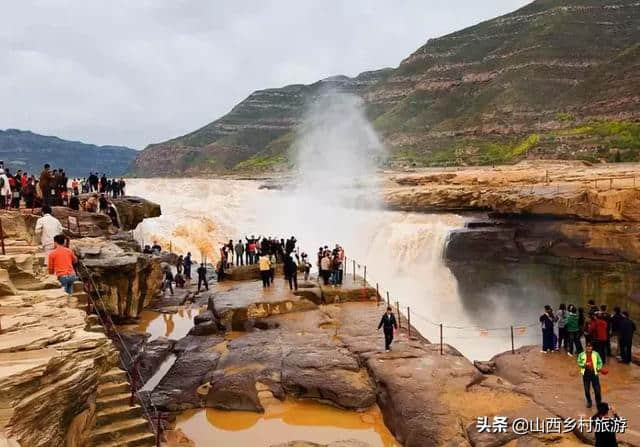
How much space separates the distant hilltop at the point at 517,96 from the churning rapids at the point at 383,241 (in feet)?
98.0

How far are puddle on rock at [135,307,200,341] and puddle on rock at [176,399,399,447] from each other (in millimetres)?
5797

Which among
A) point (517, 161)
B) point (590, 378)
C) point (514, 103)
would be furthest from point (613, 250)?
point (514, 103)

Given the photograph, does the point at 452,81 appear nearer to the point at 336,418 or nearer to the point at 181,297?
the point at 181,297

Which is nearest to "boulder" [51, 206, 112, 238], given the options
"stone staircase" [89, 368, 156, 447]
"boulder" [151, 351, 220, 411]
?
"boulder" [151, 351, 220, 411]

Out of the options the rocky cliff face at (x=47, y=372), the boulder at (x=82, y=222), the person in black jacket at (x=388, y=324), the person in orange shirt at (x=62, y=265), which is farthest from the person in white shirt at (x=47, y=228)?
the person in black jacket at (x=388, y=324)

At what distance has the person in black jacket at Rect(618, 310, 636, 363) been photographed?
1205 centimetres

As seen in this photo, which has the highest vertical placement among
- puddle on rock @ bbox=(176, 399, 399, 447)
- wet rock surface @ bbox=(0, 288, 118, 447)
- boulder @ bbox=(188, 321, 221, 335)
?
wet rock surface @ bbox=(0, 288, 118, 447)

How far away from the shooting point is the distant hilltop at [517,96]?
60.4 meters

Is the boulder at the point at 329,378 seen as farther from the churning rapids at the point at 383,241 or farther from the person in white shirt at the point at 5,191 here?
the person in white shirt at the point at 5,191

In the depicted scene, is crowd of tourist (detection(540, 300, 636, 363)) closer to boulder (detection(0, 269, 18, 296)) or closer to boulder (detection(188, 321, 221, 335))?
boulder (detection(188, 321, 221, 335))

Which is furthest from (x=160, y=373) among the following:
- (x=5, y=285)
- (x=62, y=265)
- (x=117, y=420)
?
(x=5, y=285)

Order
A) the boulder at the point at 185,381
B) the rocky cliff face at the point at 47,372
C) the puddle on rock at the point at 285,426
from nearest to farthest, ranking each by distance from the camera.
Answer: the rocky cliff face at the point at 47,372
the puddle on rock at the point at 285,426
the boulder at the point at 185,381

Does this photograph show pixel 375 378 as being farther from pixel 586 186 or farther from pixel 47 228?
pixel 586 186

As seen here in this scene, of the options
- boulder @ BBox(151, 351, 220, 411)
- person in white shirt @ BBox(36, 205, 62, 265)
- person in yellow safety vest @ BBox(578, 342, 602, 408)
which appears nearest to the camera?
person in yellow safety vest @ BBox(578, 342, 602, 408)
